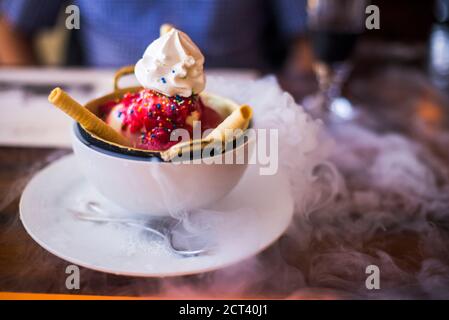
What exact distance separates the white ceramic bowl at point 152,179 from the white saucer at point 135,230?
33 mm

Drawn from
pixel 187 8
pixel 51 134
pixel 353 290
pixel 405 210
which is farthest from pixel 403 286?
pixel 187 8

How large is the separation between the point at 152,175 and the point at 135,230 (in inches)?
3.5

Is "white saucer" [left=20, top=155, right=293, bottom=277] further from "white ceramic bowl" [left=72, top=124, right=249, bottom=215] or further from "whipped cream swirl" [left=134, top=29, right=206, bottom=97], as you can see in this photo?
"whipped cream swirl" [left=134, top=29, right=206, bottom=97]

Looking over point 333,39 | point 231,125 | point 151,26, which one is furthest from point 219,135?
point 151,26

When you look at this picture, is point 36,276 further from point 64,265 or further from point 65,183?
point 65,183

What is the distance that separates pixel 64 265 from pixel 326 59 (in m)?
0.76

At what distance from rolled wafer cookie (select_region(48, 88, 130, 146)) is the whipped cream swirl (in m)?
0.08

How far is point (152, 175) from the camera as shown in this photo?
51cm

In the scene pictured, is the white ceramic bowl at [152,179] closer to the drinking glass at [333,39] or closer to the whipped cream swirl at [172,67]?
the whipped cream swirl at [172,67]

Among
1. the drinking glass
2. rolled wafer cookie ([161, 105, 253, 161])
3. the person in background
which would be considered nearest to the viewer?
rolled wafer cookie ([161, 105, 253, 161])

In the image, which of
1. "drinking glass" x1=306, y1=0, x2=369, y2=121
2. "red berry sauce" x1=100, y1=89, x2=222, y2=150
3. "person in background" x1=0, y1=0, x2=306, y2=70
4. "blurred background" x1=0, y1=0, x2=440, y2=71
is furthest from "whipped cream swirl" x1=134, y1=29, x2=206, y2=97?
"person in background" x1=0, y1=0, x2=306, y2=70

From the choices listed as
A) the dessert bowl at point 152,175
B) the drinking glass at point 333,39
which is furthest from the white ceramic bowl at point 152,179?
the drinking glass at point 333,39

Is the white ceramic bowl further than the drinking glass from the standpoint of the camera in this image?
No

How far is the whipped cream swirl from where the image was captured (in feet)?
1.85
